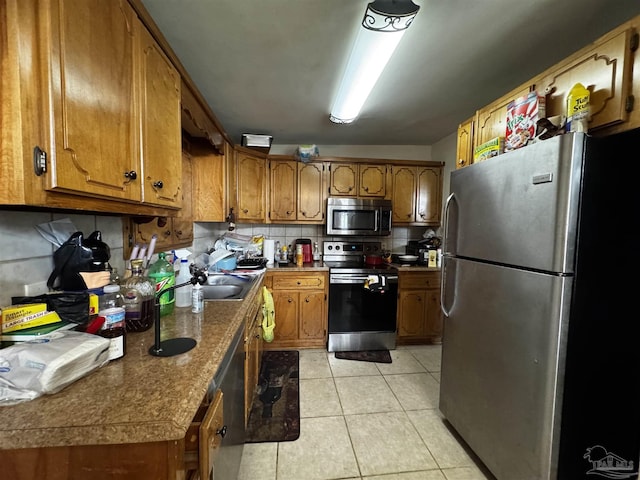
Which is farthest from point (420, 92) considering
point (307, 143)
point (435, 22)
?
→ point (307, 143)

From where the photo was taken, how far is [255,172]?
9.36 ft

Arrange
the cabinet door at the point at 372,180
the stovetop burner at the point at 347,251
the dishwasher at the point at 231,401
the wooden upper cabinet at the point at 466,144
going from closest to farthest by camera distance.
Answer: the dishwasher at the point at 231,401
the wooden upper cabinet at the point at 466,144
the cabinet door at the point at 372,180
the stovetop burner at the point at 347,251

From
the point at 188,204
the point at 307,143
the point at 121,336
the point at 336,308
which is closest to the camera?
the point at 121,336

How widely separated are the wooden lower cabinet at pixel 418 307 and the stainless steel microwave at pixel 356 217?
0.63 metres

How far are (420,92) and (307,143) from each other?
1.57 metres

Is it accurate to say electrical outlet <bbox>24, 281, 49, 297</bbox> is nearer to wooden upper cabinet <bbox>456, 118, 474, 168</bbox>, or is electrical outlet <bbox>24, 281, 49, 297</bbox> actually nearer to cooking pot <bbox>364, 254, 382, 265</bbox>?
wooden upper cabinet <bbox>456, 118, 474, 168</bbox>

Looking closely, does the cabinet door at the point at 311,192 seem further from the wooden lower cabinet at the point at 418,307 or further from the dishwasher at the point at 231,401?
the dishwasher at the point at 231,401

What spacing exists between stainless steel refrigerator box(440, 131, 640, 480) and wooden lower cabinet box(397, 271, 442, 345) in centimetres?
161

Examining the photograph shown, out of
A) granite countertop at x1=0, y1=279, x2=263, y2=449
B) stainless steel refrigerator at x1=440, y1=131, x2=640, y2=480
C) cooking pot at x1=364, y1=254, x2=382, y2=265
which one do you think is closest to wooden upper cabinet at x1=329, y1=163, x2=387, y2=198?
cooking pot at x1=364, y1=254, x2=382, y2=265

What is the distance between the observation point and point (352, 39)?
143 centimetres

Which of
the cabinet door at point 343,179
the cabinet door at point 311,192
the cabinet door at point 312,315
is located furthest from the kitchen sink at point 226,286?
the cabinet door at point 343,179

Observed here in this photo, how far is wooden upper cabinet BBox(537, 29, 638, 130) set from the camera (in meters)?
0.95

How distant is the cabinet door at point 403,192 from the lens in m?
3.13

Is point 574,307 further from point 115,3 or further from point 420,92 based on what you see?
point 115,3
